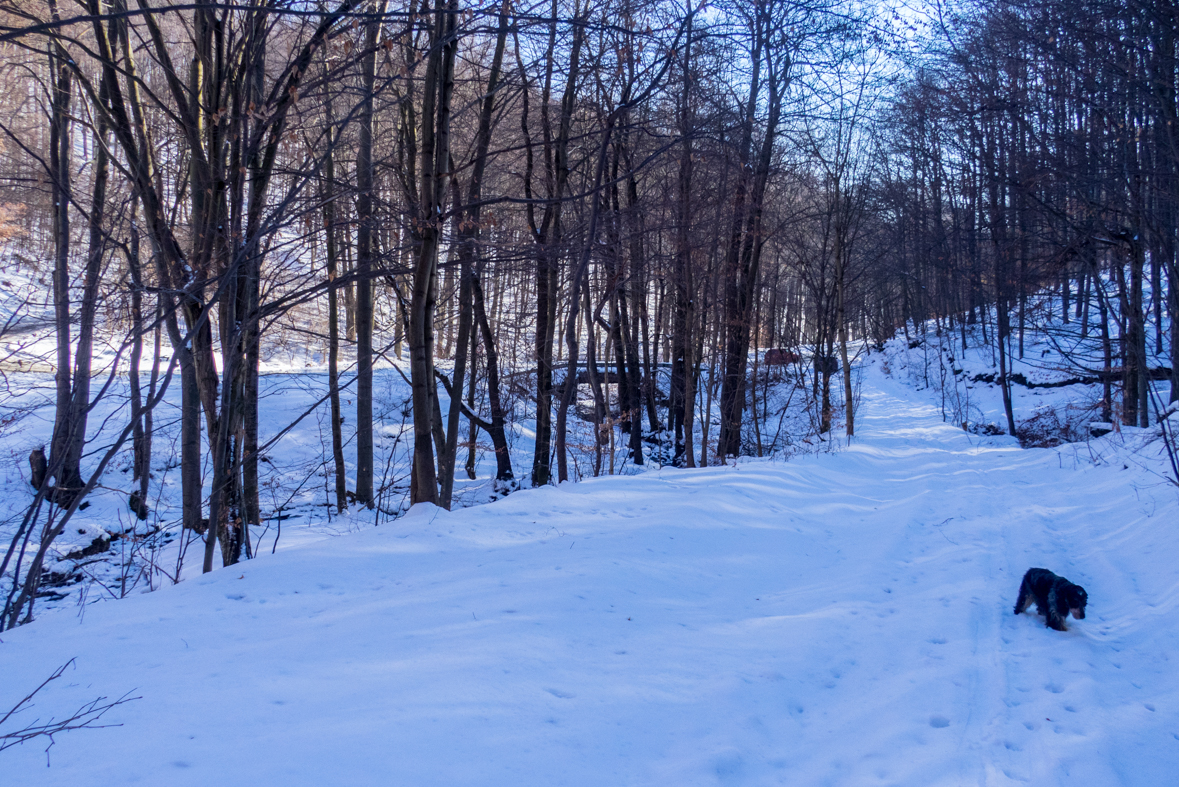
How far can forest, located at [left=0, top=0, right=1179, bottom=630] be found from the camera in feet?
14.8

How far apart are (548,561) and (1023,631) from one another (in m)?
3.25

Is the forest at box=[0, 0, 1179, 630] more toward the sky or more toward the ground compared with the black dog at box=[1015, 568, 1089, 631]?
more toward the sky

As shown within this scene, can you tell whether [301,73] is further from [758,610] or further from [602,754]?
[758,610]

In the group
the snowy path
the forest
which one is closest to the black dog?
the snowy path

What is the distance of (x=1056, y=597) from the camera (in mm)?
4395

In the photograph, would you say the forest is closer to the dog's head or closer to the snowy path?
the snowy path

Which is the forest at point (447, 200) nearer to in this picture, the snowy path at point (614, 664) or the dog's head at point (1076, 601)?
the snowy path at point (614, 664)

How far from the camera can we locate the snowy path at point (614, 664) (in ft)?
8.52

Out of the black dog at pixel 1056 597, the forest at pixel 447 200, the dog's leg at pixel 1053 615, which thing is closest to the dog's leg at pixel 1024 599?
the black dog at pixel 1056 597

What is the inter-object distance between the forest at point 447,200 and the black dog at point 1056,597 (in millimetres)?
4066

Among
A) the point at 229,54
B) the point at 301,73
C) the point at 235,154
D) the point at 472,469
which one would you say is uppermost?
the point at 229,54

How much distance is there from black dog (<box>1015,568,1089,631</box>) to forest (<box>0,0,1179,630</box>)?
407cm

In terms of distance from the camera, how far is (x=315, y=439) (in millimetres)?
17500

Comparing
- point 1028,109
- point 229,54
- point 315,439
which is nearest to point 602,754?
point 229,54
